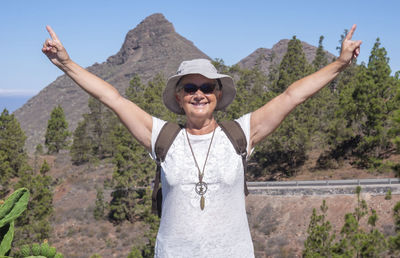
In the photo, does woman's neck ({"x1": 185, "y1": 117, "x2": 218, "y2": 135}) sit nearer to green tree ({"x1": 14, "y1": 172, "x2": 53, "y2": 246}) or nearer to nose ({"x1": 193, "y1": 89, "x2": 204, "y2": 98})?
nose ({"x1": 193, "y1": 89, "x2": 204, "y2": 98})

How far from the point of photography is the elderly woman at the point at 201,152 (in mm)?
2602

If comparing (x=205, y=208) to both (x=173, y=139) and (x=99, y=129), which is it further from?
(x=99, y=129)

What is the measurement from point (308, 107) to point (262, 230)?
40.7ft

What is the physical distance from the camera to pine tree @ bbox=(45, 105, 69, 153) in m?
51.5

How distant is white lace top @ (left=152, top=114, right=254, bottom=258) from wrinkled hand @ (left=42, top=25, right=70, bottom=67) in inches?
40.1

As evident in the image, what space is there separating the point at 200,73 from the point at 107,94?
2.29 ft

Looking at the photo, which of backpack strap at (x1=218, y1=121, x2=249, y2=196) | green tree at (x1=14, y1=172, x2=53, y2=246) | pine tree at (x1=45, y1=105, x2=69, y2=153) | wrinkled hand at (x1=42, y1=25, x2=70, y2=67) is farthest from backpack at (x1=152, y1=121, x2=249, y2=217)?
pine tree at (x1=45, y1=105, x2=69, y2=153)

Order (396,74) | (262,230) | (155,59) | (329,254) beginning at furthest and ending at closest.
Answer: (155,59)
(396,74)
(262,230)
(329,254)

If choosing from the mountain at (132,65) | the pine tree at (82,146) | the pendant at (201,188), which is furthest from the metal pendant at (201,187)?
the mountain at (132,65)

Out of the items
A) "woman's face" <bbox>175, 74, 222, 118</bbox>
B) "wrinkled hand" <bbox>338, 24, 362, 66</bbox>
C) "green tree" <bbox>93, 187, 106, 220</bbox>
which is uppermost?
"wrinkled hand" <bbox>338, 24, 362, 66</bbox>

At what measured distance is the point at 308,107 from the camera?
3281cm

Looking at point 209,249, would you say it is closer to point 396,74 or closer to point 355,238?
point 355,238

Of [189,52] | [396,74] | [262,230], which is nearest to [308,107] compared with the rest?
[396,74]

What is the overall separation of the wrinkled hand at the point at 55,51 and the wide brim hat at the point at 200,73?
773mm
